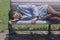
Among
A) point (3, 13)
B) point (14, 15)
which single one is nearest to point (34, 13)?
point (14, 15)

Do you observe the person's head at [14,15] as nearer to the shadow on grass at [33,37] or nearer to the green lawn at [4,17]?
the shadow on grass at [33,37]

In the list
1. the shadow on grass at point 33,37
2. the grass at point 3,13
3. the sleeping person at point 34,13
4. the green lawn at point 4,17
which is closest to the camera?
the sleeping person at point 34,13

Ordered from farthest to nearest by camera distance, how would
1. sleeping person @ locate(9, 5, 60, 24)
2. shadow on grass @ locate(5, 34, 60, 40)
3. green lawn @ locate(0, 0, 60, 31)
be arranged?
green lawn @ locate(0, 0, 60, 31)
shadow on grass @ locate(5, 34, 60, 40)
sleeping person @ locate(9, 5, 60, 24)

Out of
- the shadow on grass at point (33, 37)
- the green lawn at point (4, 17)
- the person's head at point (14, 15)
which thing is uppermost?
the person's head at point (14, 15)

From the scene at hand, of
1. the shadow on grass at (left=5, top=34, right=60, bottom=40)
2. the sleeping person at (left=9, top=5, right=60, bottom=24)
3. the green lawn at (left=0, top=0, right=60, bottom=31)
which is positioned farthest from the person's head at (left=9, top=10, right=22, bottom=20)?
the green lawn at (left=0, top=0, right=60, bottom=31)

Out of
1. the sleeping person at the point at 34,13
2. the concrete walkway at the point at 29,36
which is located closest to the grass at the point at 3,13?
the concrete walkway at the point at 29,36

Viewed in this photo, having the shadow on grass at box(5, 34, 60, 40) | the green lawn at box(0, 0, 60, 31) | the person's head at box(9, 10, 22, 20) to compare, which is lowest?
the shadow on grass at box(5, 34, 60, 40)

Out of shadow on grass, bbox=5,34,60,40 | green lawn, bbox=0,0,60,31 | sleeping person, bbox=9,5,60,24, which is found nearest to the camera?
sleeping person, bbox=9,5,60,24

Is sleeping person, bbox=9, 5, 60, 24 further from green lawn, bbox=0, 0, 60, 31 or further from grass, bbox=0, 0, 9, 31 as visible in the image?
grass, bbox=0, 0, 9, 31

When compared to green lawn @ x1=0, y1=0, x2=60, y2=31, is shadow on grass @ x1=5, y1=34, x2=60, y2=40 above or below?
below

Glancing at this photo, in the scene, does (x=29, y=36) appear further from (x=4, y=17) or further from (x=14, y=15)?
(x=4, y=17)

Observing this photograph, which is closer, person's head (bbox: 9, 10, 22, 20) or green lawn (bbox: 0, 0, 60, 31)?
person's head (bbox: 9, 10, 22, 20)

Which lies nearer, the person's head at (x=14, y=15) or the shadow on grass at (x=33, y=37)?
the person's head at (x=14, y=15)

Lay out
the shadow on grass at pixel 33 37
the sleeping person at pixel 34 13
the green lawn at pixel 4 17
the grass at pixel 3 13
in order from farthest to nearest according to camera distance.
A: the grass at pixel 3 13 → the green lawn at pixel 4 17 → the shadow on grass at pixel 33 37 → the sleeping person at pixel 34 13
